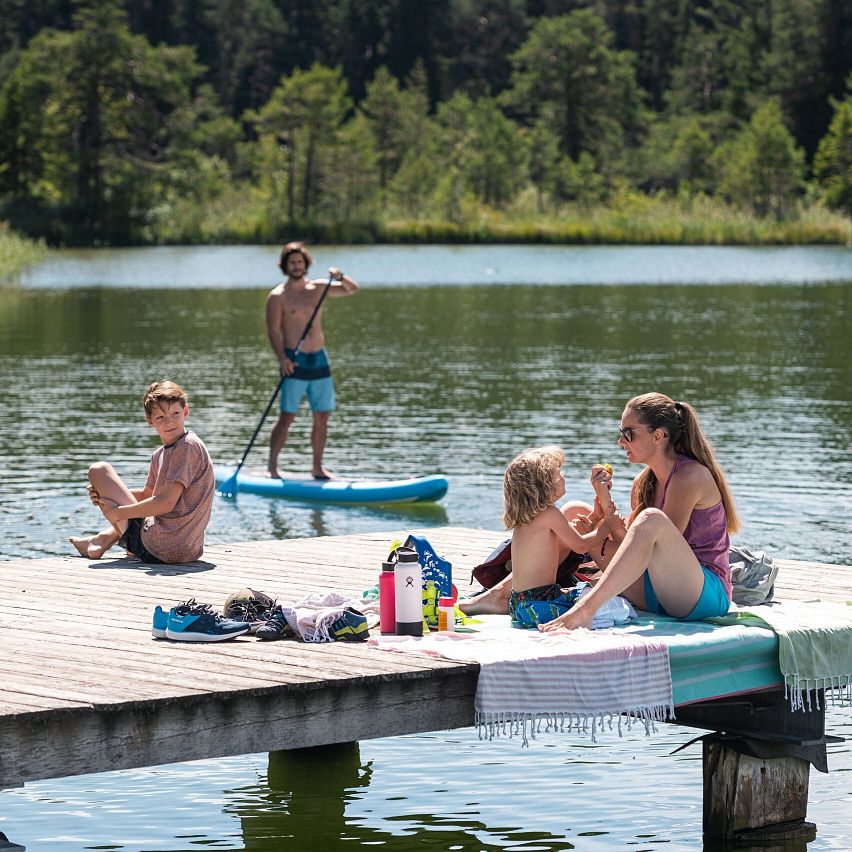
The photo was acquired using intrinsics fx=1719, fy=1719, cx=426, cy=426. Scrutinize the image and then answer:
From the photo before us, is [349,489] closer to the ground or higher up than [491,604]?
closer to the ground

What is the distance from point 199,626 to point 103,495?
248 centimetres

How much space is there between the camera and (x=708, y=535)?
683 cm

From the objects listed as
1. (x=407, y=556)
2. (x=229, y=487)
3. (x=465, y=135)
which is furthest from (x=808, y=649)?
(x=465, y=135)

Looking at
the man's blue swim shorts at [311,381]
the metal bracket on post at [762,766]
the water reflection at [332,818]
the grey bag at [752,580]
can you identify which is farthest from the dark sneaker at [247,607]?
the man's blue swim shorts at [311,381]

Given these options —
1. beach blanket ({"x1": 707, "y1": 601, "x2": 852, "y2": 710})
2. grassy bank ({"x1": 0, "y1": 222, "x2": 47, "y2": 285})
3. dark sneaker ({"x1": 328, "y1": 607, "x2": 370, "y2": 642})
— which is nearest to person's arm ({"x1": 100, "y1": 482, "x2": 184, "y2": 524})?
dark sneaker ({"x1": 328, "y1": 607, "x2": 370, "y2": 642})

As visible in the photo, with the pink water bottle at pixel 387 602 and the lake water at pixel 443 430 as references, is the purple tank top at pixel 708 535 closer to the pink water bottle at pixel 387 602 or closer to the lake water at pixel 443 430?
the lake water at pixel 443 430

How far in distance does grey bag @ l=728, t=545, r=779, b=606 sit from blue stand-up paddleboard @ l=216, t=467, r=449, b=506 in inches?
257

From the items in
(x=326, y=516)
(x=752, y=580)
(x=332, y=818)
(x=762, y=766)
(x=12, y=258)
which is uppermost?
(x=12, y=258)

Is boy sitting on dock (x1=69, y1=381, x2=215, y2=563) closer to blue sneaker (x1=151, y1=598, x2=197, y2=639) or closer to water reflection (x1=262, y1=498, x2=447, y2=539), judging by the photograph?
blue sneaker (x1=151, y1=598, x2=197, y2=639)

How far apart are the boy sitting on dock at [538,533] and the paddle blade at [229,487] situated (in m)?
7.63

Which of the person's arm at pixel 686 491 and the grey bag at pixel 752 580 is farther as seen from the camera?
the grey bag at pixel 752 580

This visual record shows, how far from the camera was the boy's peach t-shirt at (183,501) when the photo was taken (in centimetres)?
832

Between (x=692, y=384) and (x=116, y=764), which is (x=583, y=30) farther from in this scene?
(x=116, y=764)

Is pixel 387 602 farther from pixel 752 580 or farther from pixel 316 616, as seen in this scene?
pixel 752 580
